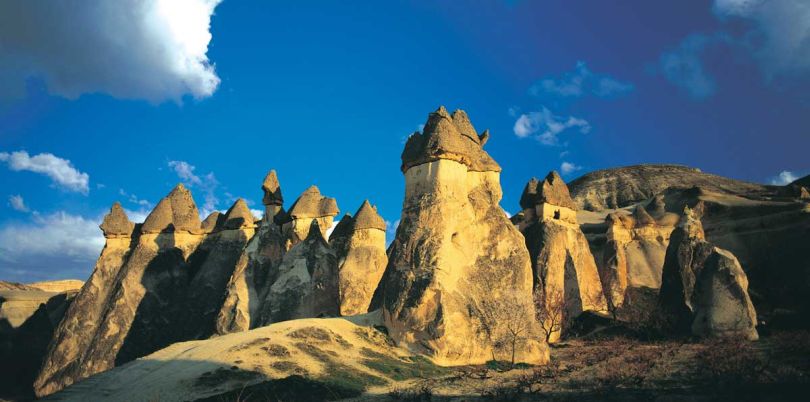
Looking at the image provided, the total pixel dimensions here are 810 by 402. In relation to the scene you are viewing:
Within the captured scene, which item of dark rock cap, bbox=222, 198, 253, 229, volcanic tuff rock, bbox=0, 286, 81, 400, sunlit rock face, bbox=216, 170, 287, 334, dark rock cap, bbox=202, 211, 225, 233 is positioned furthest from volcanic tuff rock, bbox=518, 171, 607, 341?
volcanic tuff rock, bbox=0, 286, 81, 400

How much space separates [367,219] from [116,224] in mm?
12228

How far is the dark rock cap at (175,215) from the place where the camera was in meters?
27.3

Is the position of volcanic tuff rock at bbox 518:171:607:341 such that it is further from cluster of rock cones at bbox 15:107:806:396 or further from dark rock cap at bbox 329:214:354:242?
dark rock cap at bbox 329:214:354:242

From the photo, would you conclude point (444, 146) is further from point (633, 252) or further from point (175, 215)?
point (633, 252)

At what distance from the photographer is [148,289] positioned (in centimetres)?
2548

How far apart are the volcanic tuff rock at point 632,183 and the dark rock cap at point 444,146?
42.7 meters

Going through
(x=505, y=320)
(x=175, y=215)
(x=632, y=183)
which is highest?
(x=632, y=183)

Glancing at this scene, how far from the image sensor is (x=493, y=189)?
20.4 meters

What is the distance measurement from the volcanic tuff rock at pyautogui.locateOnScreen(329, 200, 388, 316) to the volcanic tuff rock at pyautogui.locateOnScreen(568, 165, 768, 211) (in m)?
39.0

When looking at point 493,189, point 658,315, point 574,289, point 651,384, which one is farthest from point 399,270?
point 574,289

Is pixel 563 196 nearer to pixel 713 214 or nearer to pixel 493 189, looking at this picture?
pixel 493 189

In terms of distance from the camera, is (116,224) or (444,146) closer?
(444,146)

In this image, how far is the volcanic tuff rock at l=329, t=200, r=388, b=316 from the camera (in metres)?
24.6

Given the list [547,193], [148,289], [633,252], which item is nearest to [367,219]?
[547,193]
